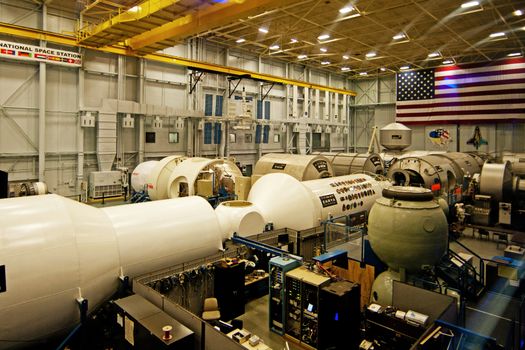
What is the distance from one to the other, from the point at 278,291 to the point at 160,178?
9461 millimetres

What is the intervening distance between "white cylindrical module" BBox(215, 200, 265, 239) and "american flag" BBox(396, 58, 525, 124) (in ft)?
73.9

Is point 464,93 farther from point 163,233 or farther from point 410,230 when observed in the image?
point 163,233

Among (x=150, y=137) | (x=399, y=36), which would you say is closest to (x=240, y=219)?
(x=150, y=137)

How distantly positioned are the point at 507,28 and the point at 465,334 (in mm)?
21333

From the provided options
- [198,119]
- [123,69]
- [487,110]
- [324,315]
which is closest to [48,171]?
[123,69]

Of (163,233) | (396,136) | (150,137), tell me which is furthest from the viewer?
(396,136)

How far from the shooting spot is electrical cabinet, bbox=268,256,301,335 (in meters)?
6.44

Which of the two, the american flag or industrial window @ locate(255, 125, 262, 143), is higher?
the american flag

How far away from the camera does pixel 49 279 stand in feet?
15.8

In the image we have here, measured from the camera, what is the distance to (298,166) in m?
13.8

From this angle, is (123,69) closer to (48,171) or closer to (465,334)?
(48,171)

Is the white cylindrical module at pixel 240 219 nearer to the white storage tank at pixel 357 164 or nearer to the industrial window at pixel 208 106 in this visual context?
A: the white storage tank at pixel 357 164

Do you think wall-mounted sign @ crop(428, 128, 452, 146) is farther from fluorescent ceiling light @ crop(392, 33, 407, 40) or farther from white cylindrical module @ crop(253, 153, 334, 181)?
white cylindrical module @ crop(253, 153, 334, 181)

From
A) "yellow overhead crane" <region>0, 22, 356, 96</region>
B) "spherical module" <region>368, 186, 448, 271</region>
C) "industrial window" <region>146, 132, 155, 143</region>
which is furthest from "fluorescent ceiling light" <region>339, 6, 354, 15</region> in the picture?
"spherical module" <region>368, 186, 448, 271</region>
